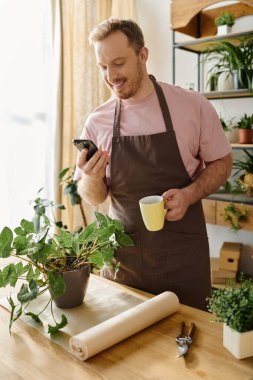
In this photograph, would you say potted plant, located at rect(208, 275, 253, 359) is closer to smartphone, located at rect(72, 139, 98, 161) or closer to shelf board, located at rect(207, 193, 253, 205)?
smartphone, located at rect(72, 139, 98, 161)

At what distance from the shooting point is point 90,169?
1.53 m

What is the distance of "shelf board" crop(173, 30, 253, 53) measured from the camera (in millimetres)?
2629

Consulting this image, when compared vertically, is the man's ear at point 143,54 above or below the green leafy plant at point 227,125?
above

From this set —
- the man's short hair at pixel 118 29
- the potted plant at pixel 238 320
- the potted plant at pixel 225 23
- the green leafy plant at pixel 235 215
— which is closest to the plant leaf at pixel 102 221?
the potted plant at pixel 238 320

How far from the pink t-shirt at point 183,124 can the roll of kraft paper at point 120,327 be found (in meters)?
0.70

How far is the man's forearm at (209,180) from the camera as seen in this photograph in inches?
62.0

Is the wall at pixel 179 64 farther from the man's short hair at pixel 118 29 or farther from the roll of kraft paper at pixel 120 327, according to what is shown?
the roll of kraft paper at pixel 120 327

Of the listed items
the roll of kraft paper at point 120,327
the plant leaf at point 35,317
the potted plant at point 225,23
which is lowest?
the plant leaf at point 35,317

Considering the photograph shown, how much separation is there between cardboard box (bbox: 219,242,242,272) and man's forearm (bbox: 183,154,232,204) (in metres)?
1.39

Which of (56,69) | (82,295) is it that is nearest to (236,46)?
(56,69)

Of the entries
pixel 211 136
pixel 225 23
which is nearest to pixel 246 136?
pixel 225 23

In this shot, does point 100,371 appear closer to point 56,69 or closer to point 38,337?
point 38,337

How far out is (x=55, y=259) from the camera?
1.21 m

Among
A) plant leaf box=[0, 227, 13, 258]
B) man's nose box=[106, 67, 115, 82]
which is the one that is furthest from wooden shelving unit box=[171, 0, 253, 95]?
plant leaf box=[0, 227, 13, 258]
